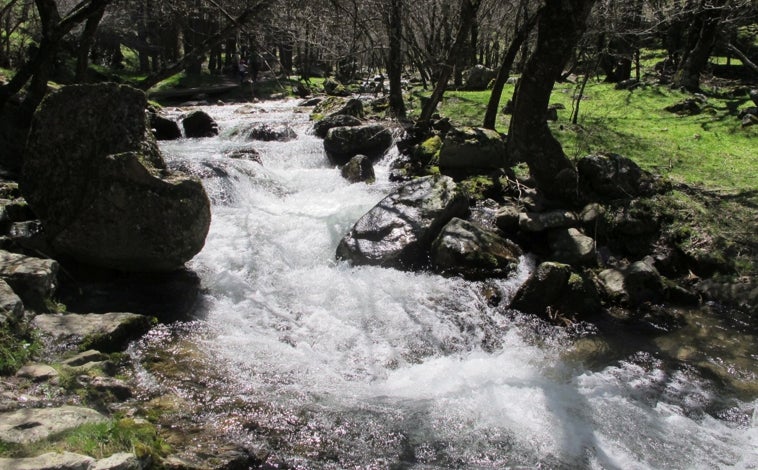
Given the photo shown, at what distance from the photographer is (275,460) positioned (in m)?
3.58

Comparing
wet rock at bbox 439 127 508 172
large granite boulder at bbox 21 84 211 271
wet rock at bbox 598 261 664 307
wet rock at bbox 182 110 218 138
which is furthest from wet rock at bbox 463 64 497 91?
large granite boulder at bbox 21 84 211 271

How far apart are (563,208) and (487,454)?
17.8 ft

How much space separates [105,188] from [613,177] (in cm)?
722

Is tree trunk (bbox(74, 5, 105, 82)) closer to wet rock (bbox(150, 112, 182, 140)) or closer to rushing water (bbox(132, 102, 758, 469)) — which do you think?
wet rock (bbox(150, 112, 182, 140))

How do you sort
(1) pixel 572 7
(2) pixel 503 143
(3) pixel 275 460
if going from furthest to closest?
(2) pixel 503 143, (1) pixel 572 7, (3) pixel 275 460

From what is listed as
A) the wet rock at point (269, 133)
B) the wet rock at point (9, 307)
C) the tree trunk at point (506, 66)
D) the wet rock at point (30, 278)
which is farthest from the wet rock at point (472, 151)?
the wet rock at point (9, 307)

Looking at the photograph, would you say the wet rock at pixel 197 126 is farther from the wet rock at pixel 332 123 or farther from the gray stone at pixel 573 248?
the gray stone at pixel 573 248

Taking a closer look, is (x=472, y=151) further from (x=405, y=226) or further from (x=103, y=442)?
(x=103, y=442)

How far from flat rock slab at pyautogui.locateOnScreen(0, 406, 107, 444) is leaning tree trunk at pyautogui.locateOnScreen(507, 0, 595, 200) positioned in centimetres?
709

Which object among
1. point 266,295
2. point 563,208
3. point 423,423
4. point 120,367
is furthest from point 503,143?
point 120,367

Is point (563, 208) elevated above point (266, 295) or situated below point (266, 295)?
above

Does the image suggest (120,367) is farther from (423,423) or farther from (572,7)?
(572,7)

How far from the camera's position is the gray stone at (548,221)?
792 centimetres

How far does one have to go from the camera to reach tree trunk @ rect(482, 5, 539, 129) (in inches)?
416
